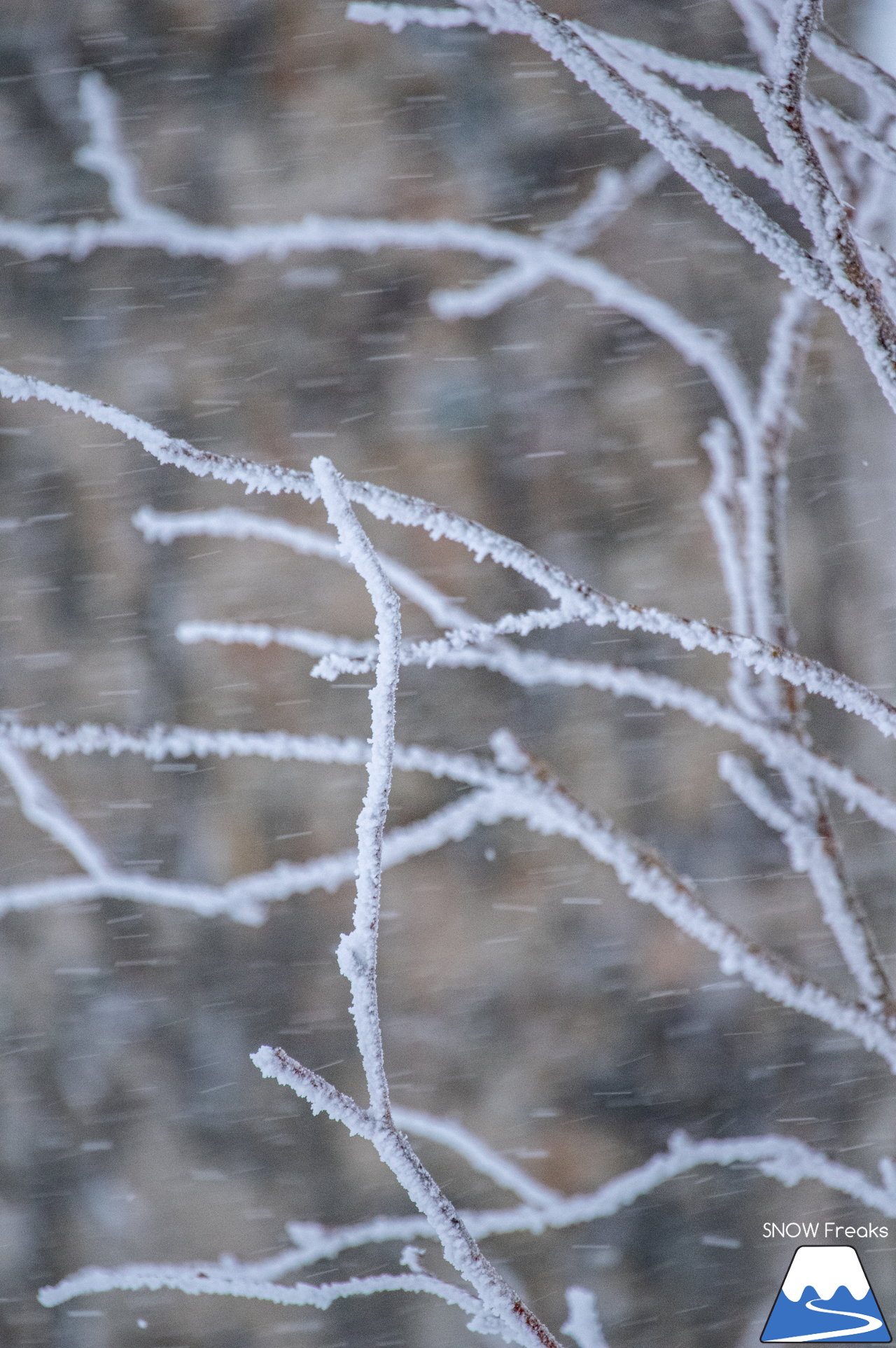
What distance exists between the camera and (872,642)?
0.35m

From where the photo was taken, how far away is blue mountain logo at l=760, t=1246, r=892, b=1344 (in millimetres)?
334

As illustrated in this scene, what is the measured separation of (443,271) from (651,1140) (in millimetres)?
371

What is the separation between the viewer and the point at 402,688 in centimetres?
35

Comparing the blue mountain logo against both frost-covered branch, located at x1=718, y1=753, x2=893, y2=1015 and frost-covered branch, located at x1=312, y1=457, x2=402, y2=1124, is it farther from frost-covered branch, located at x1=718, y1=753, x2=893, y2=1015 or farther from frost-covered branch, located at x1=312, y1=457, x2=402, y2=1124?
frost-covered branch, located at x1=312, y1=457, x2=402, y2=1124

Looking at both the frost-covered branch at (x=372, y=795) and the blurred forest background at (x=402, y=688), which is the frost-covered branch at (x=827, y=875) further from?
the frost-covered branch at (x=372, y=795)

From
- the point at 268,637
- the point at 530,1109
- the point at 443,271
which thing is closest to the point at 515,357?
the point at 443,271

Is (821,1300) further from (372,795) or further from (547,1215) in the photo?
(372,795)

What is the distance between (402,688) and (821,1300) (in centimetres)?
31

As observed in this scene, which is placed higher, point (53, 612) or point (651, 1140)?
point (53, 612)

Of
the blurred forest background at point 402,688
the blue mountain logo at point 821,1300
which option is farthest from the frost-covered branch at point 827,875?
the blue mountain logo at point 821,1300

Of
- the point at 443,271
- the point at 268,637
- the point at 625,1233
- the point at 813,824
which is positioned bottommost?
the point at 625,1233

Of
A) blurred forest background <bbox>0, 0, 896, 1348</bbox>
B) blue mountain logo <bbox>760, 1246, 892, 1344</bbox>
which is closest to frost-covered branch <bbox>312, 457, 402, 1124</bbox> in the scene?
blurred forest background <bbox>0, 0, 896, 1348</bbox>

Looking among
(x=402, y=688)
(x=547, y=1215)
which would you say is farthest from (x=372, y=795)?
(x=547, y=1215)

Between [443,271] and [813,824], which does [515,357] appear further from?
[813,824]
